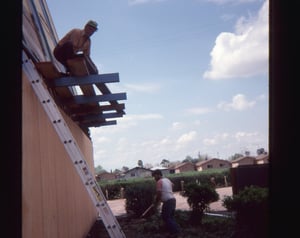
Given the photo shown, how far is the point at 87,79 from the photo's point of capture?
→ 5980mm

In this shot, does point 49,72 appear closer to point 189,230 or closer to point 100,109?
point 100,109

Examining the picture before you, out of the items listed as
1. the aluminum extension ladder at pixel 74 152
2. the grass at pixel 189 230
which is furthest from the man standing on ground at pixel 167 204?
the aluminum extension ladder at pixel 74 152

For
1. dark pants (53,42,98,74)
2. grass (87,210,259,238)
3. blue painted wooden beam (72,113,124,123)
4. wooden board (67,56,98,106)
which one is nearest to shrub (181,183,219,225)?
grass (87,210,259,238)

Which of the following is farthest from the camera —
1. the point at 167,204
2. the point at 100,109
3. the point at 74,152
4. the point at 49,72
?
the point at 100,109

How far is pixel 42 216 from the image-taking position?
460 centimetres

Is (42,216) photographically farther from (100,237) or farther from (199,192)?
(199,192)

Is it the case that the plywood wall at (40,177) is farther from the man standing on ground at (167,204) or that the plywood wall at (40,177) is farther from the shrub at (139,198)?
the shrub at (139,198)

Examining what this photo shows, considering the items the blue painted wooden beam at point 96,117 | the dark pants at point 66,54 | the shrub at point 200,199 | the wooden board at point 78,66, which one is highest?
the dark pants at point 66,54

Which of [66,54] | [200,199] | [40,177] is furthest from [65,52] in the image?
[200,199]

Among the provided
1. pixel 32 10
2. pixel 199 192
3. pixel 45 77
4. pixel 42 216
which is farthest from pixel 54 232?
pixel 199 192

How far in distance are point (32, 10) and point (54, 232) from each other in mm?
4270

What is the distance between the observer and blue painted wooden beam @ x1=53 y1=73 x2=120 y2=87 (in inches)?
230

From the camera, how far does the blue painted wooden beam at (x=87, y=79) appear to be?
230 inches

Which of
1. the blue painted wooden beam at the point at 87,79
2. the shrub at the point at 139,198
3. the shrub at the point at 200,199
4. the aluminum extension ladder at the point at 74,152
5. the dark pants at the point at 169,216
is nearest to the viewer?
the aluminum extension ladder at the point at 74,152
